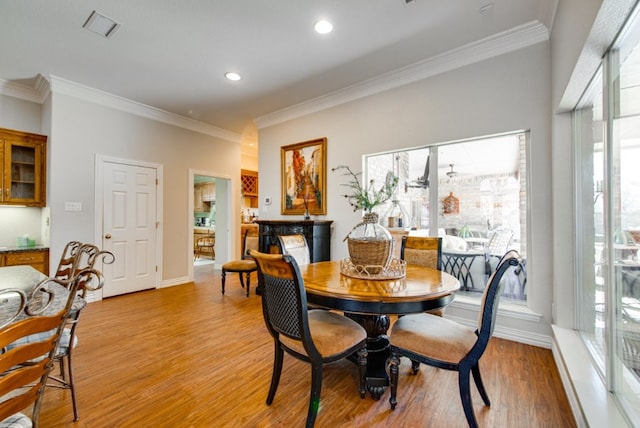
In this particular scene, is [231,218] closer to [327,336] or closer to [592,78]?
[327,336]

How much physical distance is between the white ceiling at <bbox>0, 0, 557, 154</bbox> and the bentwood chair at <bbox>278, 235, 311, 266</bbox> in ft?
6.53

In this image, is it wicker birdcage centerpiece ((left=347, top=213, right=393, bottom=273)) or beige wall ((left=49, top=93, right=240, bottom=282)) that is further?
beige wall ((left=49, top=93, right=240, bottom=282))

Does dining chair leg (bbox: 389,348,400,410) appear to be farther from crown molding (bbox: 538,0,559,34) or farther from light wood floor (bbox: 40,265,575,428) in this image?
crown molding (bbox: 538,0,559,34)

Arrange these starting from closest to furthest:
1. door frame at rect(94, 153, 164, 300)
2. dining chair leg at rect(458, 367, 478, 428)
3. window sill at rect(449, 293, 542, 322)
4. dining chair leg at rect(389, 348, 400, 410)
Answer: dining chair leg at rect(458, 367, 478, 428) < dining chair leg at rect(389, 348, 400, 410) < window sill at rect(449, 293, 542, 322) < door frame at rect(94, 153, 164, 300)

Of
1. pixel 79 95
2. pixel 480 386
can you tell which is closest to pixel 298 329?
pixel 480 386

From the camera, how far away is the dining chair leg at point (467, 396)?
1459 millimetres

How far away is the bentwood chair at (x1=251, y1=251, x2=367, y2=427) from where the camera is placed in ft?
4.85

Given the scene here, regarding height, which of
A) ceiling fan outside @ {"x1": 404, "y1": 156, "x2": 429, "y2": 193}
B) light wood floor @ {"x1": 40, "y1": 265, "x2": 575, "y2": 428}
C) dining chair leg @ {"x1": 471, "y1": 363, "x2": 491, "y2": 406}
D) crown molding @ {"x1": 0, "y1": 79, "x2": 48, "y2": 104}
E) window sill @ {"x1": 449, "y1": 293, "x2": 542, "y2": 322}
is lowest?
light wood floor @ {"x1": 40, "y1": 265, "x2": 575, "y2": 428}

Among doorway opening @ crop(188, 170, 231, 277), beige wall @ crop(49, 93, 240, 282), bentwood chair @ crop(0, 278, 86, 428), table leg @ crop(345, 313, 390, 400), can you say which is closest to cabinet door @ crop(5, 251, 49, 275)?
beige wall @ crop(49, 93, 240, 282)

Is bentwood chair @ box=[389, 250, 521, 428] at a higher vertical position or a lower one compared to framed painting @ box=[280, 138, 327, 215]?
lower

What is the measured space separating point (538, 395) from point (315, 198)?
3177 mm

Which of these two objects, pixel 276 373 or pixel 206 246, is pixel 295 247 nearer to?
pixel 276 373

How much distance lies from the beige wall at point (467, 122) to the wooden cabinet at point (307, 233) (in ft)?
0.47

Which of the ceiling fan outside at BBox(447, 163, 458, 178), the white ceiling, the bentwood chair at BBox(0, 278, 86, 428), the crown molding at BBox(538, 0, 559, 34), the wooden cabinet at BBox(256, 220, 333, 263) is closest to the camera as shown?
the bentwood chair at BBox(0, 278, 86, 428)
